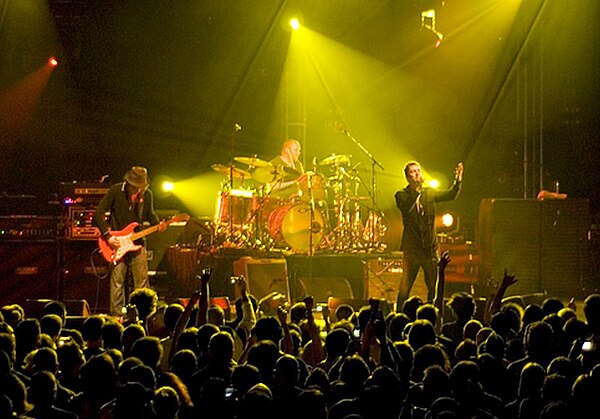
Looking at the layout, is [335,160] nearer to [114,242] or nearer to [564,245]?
[564,245]

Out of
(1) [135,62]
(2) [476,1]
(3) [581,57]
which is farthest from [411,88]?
(1) [135,62]

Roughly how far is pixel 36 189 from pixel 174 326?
10680mm

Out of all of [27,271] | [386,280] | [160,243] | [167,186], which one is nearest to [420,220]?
[386,280]

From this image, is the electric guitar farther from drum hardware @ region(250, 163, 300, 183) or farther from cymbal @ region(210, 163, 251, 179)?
drum hardware @ region(250, 163, 300, 183)

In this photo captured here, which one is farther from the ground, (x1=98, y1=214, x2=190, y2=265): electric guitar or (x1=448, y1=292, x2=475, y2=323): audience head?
(x1=98, y1=214, x2=190, y2=265): electric guitar

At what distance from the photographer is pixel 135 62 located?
15828 millimetres

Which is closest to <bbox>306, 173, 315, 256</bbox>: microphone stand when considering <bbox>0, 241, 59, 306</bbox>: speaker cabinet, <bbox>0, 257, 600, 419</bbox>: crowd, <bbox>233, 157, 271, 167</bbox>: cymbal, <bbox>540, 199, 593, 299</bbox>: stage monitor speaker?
<bbox>233, 157, 271, 167</bbox>: cymbal

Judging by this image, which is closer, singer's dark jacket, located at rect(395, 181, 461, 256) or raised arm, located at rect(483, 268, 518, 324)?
raised arm, located at rect(483, 268, 518, 324)

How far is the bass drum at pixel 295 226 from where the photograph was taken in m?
12.8

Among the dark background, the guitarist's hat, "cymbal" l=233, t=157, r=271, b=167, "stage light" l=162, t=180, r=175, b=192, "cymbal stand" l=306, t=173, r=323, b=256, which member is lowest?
"cymbal stand" l=306, t=173, r=323, b=256

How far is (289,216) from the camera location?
504 inches

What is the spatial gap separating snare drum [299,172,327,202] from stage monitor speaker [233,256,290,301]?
178cm

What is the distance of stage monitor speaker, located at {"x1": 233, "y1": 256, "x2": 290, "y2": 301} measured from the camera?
11383 mm

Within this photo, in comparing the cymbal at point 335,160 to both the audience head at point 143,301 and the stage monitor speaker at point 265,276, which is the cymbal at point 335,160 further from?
the audience head at point 143,301
